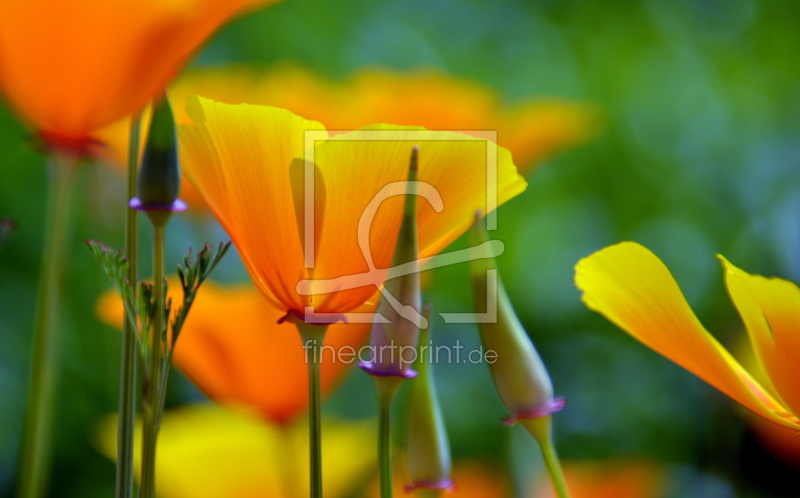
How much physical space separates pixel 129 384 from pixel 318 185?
74 millimetres

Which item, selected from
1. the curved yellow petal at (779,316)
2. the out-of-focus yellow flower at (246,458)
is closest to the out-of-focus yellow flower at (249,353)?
the out-of-focus yellow flower at (246,458)

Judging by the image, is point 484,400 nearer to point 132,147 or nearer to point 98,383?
point 98,383

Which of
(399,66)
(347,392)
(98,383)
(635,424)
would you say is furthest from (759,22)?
(98,383)

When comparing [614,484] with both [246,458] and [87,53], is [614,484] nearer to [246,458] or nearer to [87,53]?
[246,458]

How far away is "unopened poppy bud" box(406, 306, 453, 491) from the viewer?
20 centimetres

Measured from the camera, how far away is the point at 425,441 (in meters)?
0.20

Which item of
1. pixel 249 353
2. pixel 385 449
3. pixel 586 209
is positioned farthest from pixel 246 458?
pixel 586 209

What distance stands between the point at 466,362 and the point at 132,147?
Result: 427mm

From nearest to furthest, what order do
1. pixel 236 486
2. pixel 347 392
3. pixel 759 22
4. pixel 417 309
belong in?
pixel 417 309, pixel 236 486, pixel 347 392, pixel 759 22

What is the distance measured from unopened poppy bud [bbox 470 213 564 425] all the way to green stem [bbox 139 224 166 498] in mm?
75

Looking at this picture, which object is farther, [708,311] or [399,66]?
[399,66]

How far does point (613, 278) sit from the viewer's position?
0.69 feet

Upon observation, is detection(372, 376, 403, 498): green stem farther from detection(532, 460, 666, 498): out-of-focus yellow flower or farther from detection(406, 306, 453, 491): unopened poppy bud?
detection(532, 460, 666, 498): out-of-focus yellow flower

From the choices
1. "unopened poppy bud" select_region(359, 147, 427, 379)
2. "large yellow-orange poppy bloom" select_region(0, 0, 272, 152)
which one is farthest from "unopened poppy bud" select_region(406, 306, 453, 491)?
"large yellow-orange poppy bloom" select_region(0, 0, 272, 152)
